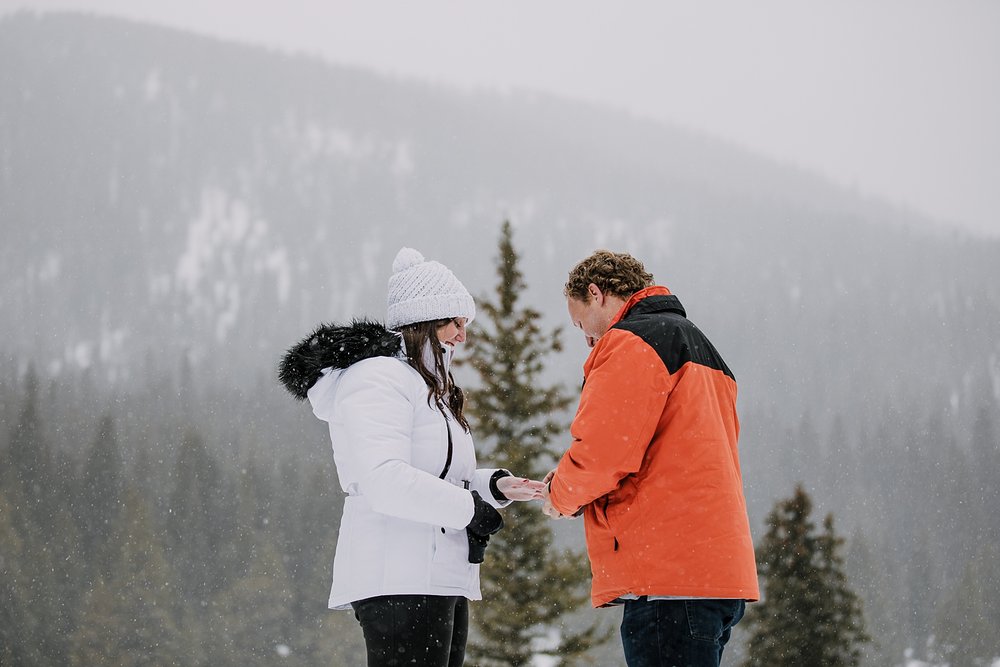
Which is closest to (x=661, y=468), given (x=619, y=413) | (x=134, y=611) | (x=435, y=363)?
(x=619, y=413)

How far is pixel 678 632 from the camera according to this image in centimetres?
277

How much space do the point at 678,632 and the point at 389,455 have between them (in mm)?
1111

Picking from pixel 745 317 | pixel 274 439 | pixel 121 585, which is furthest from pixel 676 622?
pixel 745 317

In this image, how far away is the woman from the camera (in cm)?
265

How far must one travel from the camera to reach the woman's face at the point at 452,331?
3.06 meters

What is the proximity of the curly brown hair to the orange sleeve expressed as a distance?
36cm

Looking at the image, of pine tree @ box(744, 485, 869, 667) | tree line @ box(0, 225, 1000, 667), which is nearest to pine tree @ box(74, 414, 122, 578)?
tree line @ box(0, 225, 1000, 667)

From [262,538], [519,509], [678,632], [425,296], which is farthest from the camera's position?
[262,538]

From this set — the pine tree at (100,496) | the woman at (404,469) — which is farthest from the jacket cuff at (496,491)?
the pine tree at (100,496)

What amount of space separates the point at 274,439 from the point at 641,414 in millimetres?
75320

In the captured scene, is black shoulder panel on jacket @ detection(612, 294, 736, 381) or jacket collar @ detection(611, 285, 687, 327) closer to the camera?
black shoulder panel on jacket @ detection(612, 294, 736, 381)

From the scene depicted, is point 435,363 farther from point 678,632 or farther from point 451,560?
point 678,632

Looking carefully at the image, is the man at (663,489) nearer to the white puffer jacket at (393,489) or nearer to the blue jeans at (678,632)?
the blue jeans at (678,632)

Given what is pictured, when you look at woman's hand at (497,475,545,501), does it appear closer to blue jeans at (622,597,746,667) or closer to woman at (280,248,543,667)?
woman at (280,248,543,667)
